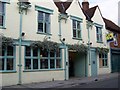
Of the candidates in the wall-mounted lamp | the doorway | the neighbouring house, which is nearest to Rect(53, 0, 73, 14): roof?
the neighbouring house

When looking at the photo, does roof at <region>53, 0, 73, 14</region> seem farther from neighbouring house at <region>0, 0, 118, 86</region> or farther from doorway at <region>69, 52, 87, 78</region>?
doorway at <region>69, 52, 87, 78</region>

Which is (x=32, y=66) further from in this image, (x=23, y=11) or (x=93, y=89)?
(x=93, y=89)

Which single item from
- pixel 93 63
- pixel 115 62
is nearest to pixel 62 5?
pixel 93 63

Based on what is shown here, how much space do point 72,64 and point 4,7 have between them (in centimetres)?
1054

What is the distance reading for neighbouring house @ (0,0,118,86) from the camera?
15.2 meters

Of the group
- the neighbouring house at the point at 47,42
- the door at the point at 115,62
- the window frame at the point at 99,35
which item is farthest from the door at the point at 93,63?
the door at the point at 115,62

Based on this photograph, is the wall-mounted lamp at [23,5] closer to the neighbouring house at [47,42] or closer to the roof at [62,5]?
the neighbouring house at [47,42]

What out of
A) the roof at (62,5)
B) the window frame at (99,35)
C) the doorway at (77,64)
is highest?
the roof at (62,5)

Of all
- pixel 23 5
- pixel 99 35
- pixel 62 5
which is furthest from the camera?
pixel 99 35

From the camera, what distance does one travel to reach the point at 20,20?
1587 centimetres

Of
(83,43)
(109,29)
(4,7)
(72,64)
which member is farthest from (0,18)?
(109,29)

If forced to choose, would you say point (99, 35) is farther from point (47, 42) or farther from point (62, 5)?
point (47, 42)

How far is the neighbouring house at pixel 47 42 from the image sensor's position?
1516 cm

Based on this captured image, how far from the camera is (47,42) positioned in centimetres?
1686
